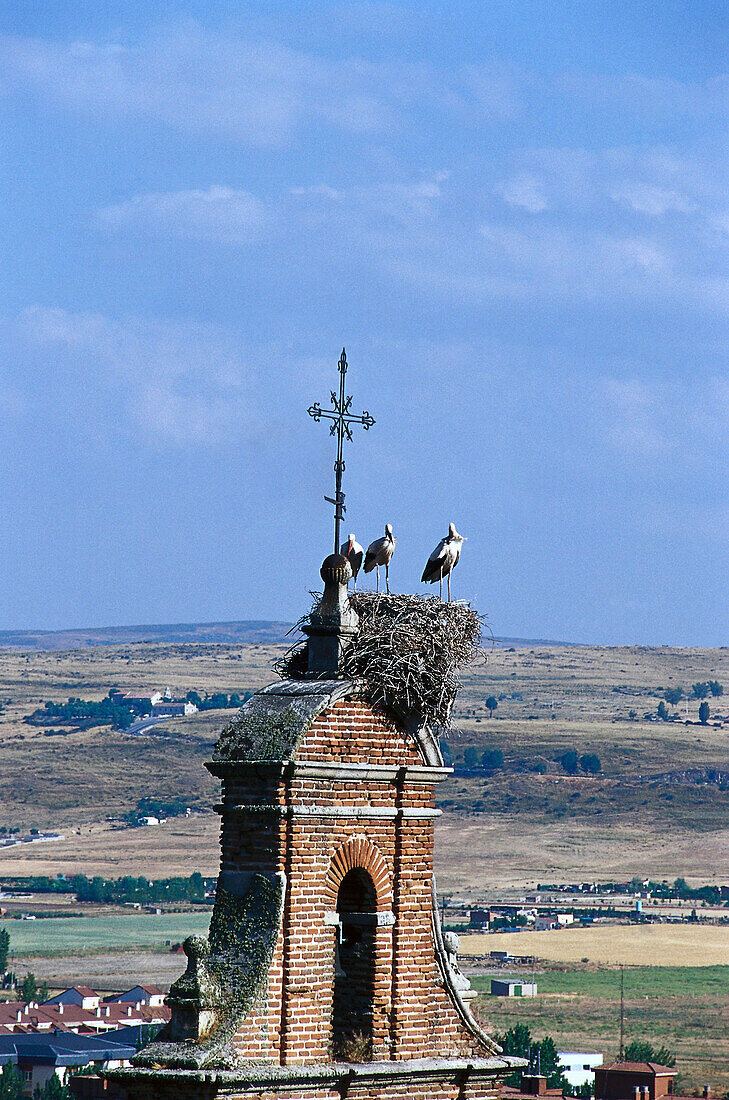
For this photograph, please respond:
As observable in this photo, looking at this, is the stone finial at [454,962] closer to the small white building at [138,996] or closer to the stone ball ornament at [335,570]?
the stone ball ornament at [335,570]

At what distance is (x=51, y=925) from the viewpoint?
6535 inches

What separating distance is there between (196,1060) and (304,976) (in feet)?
3.48

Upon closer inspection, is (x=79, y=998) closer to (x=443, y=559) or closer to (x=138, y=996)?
(x=138, y=996)

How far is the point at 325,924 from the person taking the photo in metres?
13.8

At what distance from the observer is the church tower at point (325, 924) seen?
13.3 m

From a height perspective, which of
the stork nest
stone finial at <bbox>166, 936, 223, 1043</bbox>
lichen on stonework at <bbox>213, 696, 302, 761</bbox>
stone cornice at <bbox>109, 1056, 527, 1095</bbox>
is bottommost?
stone cornice at <bbox>109, 1056, 527, 1095</bbox>

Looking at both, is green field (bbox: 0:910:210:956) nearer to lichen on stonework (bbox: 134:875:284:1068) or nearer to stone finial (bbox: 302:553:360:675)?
stone finial (bbox: 302:553:360:675)

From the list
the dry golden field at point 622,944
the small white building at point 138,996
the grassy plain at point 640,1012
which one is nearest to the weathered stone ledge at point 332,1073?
the grassy plain at point 640,1012

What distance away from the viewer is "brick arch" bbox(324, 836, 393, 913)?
45.7 feet

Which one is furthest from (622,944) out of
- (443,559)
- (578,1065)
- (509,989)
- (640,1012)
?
(443,559)

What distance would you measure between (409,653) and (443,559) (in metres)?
2.44

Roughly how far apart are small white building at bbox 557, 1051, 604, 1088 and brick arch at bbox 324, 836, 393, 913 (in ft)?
259

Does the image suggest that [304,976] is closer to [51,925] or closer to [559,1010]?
[559,1010]

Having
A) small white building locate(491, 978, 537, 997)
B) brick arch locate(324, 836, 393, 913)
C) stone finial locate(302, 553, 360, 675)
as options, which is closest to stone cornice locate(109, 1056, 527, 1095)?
brick arch locate(324, 836, 393, 913)
